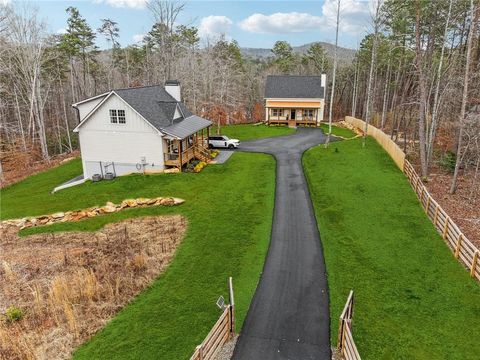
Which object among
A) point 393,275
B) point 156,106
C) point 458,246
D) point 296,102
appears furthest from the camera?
point 296,102

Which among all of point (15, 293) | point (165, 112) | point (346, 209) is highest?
point (165, 112)

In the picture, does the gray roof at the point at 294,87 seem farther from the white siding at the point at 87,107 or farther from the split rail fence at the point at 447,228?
the white siding at the point at 87,107

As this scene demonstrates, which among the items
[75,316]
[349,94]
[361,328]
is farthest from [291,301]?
[349,94]

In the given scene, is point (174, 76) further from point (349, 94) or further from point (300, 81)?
point (349, 94)

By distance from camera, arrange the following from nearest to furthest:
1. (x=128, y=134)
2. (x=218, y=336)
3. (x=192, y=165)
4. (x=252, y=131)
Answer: (x=218, y=336), (x=128, y=134), (x=192, y=165), (x=252, y=131)

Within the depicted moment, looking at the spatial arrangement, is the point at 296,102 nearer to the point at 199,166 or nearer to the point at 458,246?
the point at 199,166


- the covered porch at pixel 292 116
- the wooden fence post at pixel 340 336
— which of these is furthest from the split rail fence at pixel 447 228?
the covered porch at pixel 292 116

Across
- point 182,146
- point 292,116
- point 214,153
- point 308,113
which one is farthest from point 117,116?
point 308,113

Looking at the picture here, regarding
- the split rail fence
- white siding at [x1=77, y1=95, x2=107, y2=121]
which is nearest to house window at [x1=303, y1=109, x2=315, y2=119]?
the split rail fence
